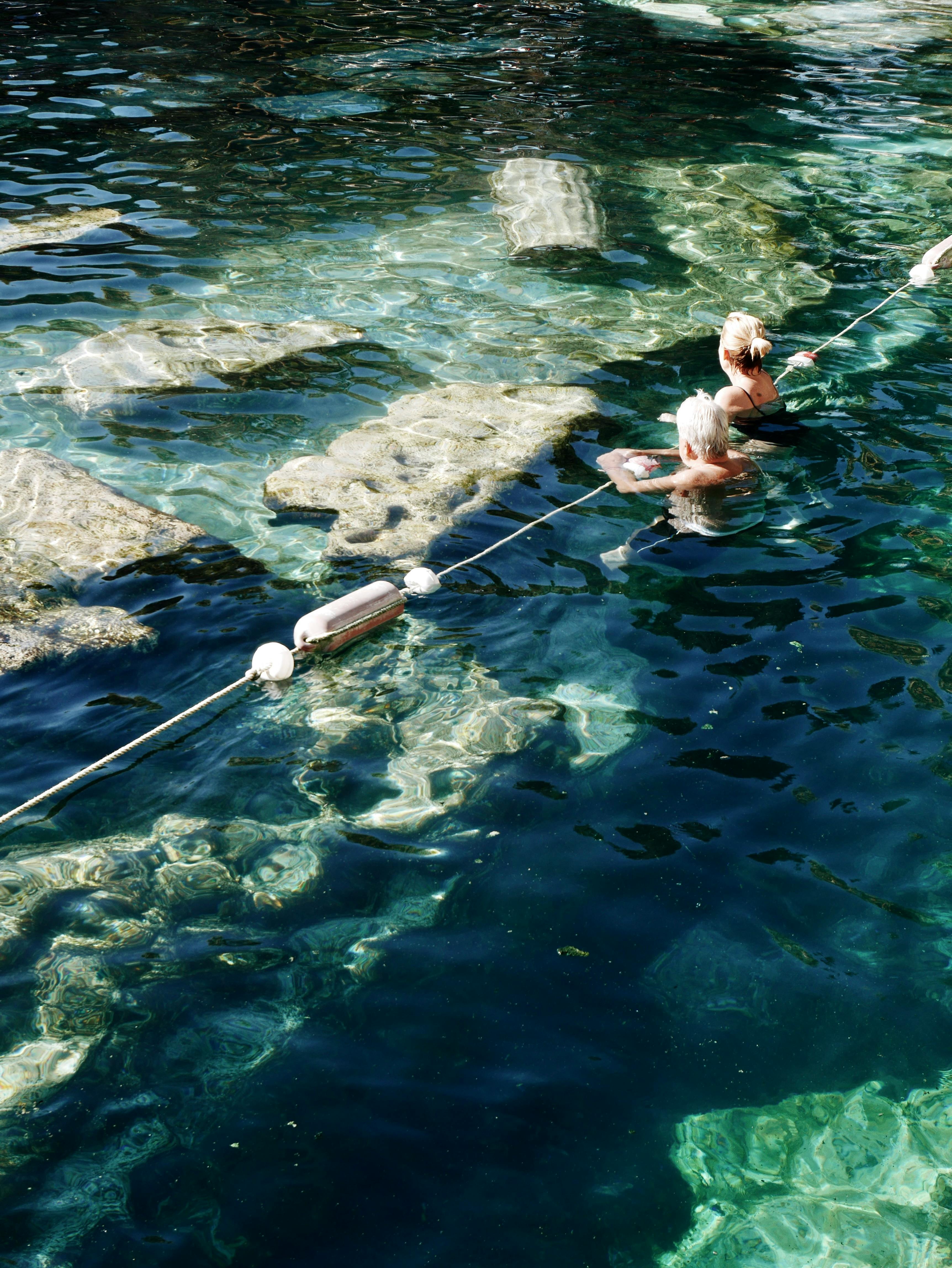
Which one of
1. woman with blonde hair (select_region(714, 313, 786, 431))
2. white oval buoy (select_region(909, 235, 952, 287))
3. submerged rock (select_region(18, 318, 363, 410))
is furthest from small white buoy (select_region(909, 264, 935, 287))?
submerged rock (select_region(18, 318, 363, 410))

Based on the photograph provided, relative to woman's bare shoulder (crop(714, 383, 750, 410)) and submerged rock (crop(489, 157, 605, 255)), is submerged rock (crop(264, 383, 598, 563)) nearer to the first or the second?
woman's bare shoulder (crop(714, 383, 750, 410))

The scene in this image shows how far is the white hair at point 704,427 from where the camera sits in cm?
627

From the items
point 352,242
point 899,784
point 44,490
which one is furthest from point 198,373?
point 899,784

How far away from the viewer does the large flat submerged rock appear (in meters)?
5.19

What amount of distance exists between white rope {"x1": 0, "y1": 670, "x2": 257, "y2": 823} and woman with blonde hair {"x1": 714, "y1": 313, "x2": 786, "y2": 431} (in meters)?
3.91

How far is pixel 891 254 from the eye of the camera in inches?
416

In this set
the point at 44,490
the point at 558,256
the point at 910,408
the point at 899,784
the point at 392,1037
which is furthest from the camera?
the point at 558,256

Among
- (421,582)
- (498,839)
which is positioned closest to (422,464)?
(421,582)

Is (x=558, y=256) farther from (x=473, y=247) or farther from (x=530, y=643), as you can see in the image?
(x=530, y=643)

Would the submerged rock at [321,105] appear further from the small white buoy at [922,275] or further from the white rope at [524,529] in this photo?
the white rope at [524,529]

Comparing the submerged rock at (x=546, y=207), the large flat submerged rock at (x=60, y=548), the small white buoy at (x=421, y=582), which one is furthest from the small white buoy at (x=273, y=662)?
the submerged rock at (x=546, y=207)

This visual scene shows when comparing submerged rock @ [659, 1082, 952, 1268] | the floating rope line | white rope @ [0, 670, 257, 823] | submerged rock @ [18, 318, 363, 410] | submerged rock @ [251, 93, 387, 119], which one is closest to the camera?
submerged rock @ [659, 1082, 952, 1268]

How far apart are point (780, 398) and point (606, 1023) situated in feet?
17.9

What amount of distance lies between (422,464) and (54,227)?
594 cm
